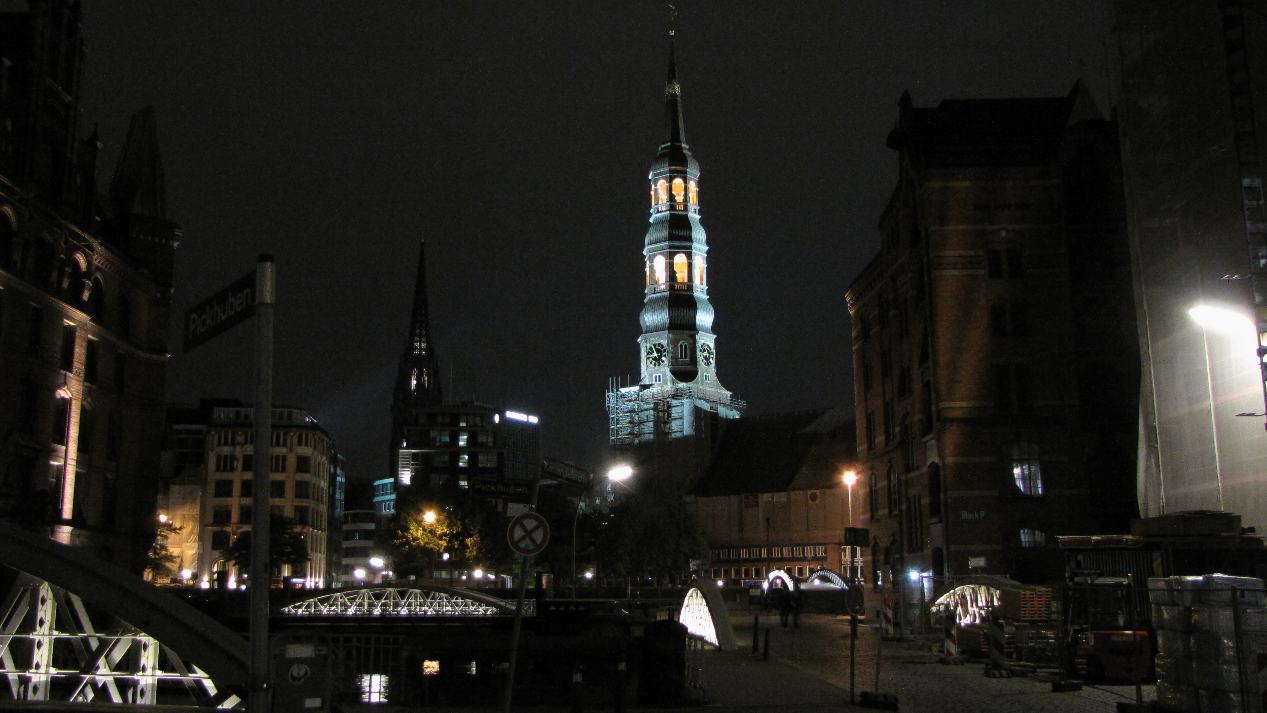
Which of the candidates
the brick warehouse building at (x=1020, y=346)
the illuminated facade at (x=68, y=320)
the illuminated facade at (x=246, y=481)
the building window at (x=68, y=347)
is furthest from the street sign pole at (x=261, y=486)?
the illuminated facade at (x=246, y=481)

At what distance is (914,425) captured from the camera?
173ft

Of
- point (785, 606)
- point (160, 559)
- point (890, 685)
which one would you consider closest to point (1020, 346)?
point (785, 606)

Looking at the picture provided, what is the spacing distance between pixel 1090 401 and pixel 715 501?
68708 mm

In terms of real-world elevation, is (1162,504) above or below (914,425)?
below

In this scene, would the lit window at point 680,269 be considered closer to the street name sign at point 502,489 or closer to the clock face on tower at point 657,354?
the clock face on tower at point 657,354

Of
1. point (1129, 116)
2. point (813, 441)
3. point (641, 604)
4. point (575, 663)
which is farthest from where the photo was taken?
point (813, 441)

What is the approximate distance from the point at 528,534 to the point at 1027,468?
37064 millimetres

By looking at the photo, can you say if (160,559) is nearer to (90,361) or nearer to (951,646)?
(90,361)

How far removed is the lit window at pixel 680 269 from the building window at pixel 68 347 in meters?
108

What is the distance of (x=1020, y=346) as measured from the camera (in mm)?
48312

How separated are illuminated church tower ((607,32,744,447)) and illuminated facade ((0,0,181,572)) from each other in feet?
282

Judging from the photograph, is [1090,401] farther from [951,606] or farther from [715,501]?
[715,501]

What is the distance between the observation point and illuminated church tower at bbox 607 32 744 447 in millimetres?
136000

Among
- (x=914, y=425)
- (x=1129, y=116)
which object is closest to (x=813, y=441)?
(x=914, y=425)
